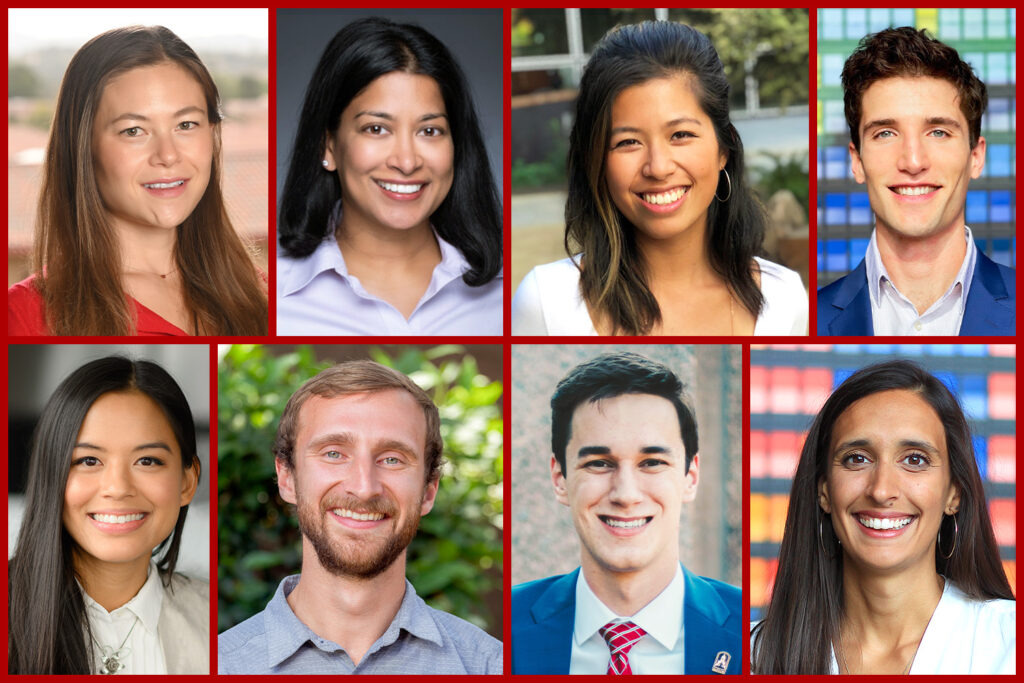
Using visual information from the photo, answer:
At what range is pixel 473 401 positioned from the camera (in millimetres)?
5500

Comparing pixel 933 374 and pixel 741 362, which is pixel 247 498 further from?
pixel 933 374

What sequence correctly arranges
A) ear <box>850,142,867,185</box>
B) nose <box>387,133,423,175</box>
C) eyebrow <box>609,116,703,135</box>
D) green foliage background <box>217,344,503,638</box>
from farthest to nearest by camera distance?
1. green foliage background <box>217,344,503,638</box>
2. ear <box>850,142,867,185</box>
3. nose <box>387,133,423,175</box>
4. eyebrow <box>609,116,703,135</box>

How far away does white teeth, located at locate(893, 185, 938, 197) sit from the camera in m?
4.77

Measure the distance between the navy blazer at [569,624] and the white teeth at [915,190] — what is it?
1746 millimetres

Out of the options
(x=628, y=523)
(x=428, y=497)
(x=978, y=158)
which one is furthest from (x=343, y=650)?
(x=978, y=158)

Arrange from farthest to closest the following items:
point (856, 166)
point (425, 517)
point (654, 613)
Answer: point (425, 517) < point (856, 166) < point (654, 613)

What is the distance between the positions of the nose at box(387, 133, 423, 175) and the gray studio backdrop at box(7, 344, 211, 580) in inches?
42.5

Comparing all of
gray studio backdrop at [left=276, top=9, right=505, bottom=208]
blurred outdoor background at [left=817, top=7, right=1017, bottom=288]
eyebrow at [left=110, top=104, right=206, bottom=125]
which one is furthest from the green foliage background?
blurred outdoor background at [left=817, top=7, right=1017, bottom=288]

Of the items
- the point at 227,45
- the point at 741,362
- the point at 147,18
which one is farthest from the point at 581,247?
the point at 147,18

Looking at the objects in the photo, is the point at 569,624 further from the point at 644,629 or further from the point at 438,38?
the point at 438,38

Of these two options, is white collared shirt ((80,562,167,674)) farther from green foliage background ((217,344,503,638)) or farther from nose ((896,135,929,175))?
nose ((896,135,929,175))

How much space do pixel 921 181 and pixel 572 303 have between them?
149 centimetres

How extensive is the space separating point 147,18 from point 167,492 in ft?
6.25

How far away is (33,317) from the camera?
4.79 metres
